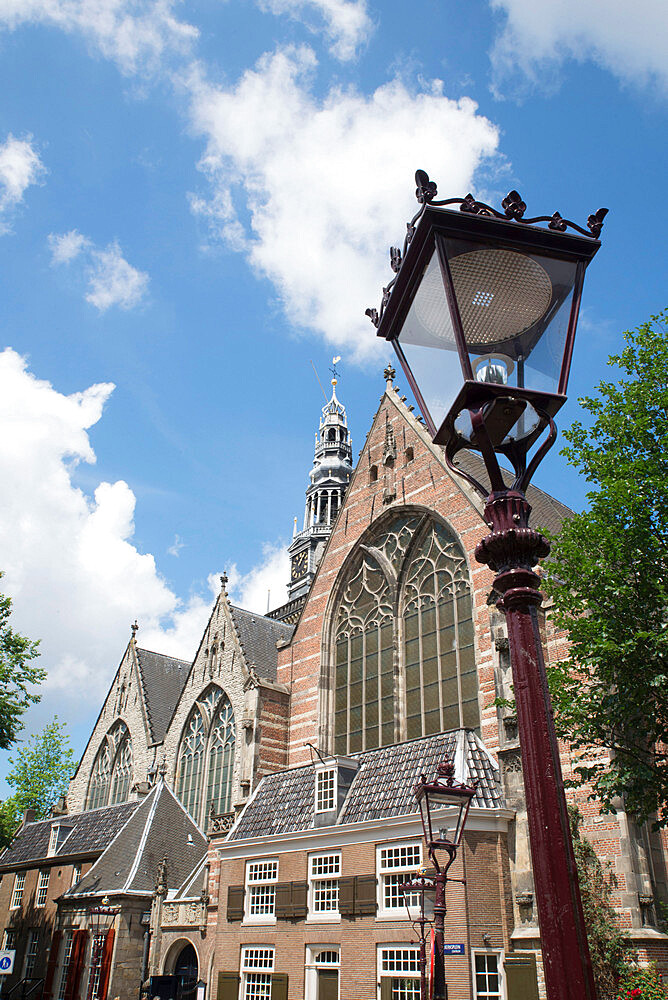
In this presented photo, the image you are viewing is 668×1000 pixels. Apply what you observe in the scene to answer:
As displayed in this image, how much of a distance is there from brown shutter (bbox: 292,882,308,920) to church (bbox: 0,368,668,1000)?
0.23 ft

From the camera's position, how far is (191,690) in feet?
106

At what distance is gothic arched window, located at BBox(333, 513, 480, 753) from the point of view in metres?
20.7

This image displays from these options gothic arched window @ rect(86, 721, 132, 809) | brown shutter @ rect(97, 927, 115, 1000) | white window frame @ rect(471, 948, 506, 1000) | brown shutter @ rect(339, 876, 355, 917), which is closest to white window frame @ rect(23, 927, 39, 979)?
brown shutter @ rect(97, 927, 115, 1000)

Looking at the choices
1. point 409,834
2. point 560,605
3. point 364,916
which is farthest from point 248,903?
→ point 560,605

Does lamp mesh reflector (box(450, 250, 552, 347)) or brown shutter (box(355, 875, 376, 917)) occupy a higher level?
lamp mesh reflector (box(450, 250, 552, 347))

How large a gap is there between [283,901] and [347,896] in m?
2.39

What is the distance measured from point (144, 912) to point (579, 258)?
25.7 m

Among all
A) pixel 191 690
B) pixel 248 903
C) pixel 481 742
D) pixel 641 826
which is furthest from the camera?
pixel 191 690

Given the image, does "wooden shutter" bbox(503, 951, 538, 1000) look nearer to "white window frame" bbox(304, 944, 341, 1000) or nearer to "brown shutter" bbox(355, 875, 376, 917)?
"brown shutter" bbox(355, 875, 376, 917)

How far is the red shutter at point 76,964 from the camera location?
2391cm

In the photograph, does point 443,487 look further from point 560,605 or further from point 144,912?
point 144,912

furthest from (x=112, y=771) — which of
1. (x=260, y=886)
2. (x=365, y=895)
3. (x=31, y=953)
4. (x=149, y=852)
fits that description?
(x=365, y=895)

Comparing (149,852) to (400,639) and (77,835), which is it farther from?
(400,639)

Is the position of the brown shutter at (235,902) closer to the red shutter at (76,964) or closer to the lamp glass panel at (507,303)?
the red shutter at (76,964)
